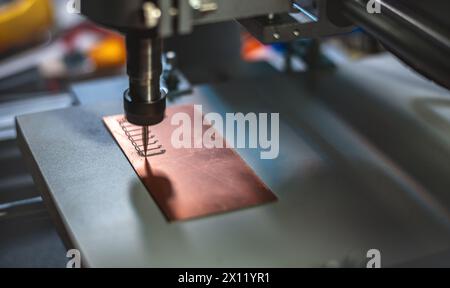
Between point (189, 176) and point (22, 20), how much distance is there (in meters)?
1.12

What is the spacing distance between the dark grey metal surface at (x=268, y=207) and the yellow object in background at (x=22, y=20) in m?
0.87

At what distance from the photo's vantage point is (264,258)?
0.77 metres

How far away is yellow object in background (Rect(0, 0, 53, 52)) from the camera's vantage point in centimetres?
181

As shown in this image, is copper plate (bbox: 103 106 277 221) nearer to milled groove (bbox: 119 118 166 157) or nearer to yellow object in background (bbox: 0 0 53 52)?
milled groove (bbox: 119 118 166 157)

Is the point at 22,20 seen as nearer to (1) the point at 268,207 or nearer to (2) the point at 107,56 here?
(2) the point at 107,56

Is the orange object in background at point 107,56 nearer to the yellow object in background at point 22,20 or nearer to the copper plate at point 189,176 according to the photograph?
the yellow object in background at point 22,20

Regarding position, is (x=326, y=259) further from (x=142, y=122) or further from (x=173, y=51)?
(x=173, y=51)

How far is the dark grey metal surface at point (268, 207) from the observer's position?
0.77 meters

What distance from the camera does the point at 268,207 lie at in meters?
0.84

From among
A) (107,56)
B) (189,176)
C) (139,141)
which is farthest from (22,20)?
(189,176)

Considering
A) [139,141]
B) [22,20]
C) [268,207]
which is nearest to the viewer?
[268,207]

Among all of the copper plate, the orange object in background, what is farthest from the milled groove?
the orange object in background

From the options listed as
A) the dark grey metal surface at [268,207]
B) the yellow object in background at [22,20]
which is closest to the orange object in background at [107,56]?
the yellow object in background at [22,20]
